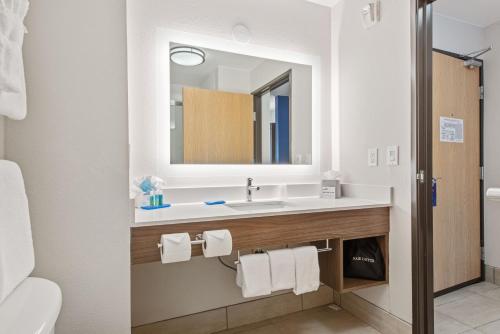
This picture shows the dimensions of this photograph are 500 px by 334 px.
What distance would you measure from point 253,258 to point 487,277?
2336 mm

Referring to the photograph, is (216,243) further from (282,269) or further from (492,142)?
(492,142)

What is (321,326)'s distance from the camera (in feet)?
6.20

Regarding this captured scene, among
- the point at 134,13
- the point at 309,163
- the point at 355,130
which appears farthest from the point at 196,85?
the point at 355,130

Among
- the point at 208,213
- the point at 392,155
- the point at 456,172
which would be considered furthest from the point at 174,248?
the point at 456,172

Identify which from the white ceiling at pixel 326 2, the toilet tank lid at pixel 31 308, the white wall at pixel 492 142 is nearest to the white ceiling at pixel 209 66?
the white ceiling at pixel 326 2

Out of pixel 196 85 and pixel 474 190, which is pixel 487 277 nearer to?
pixel 474 190

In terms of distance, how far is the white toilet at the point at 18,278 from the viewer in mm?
657

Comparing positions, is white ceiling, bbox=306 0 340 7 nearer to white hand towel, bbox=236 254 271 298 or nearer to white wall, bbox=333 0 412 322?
white wall, bbox=333 0 412 322

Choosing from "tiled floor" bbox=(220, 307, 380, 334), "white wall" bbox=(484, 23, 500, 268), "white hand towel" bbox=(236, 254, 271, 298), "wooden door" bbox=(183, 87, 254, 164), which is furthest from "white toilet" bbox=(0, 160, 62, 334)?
"white wall" bbox=(484, 23, 500, 268)

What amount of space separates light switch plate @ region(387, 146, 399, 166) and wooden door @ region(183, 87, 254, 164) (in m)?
0.89

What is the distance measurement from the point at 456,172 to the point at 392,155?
106cm

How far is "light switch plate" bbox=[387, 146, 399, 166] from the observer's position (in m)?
1.73

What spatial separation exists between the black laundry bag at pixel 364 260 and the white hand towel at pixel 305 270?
1.14 feet

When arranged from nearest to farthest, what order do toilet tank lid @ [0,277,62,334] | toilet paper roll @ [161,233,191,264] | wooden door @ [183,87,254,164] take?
toilet tank lid @ [0,277,62,334]
toilet paper roll @ [161,233,191,264]
wooden door @ [183,87,254,164]
